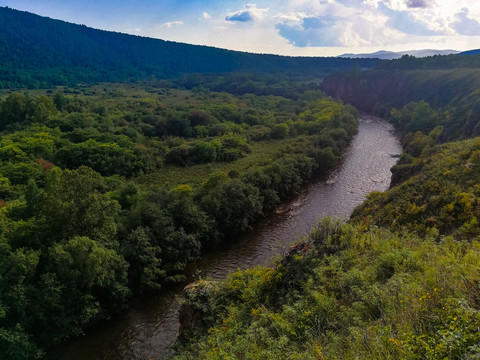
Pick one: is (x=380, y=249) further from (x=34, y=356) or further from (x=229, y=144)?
(x=229, y=144)

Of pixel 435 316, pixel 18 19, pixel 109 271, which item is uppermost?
pixel 18 19

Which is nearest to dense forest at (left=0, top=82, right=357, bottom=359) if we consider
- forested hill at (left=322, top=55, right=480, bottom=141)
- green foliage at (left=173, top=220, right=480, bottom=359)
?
green foliage at (left=173, top=220, right=480, bottom=359)

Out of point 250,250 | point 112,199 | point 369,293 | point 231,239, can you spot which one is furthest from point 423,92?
point 369,293

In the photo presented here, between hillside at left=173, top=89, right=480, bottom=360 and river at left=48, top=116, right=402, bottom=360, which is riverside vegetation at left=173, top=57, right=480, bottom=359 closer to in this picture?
hillside at left=173, top=89, right=480, bottom=360

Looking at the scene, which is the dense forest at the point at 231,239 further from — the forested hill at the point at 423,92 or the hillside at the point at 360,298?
the forested hill at the point at 423,92

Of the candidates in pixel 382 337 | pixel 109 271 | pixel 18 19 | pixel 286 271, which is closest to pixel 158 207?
pixel 109 271

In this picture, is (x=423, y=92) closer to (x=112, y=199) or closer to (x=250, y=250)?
(x=250, y=250)

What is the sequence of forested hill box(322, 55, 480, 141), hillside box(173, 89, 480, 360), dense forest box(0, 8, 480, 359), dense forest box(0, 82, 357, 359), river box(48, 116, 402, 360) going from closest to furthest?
hillside box(173, 89, 480, 360) < dense forest box(0, 8, 480, 359) < dense forest box(0, 82, 357, 359) < river box(48, 116, 402, 360) < forested hill box(322, 55, 480, 141)
